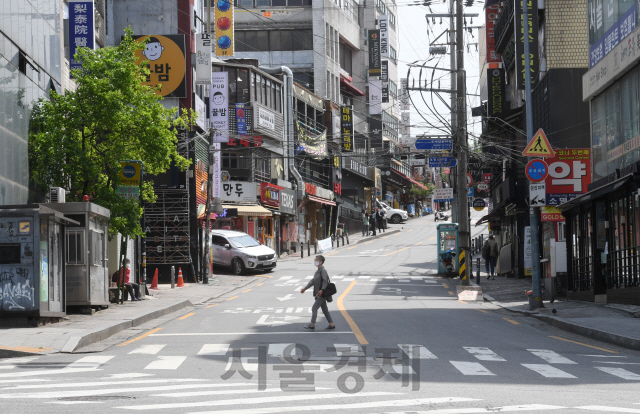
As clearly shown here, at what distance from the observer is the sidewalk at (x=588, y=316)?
15.4m

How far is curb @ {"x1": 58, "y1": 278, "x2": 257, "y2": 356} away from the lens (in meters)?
14.3

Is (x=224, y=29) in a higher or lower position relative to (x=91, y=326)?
higher

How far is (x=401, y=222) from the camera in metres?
82.4

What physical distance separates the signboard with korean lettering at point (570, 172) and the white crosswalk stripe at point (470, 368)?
15429 mm

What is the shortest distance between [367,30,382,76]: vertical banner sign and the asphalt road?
60.1 metres

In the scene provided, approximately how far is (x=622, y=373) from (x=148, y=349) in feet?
25.3

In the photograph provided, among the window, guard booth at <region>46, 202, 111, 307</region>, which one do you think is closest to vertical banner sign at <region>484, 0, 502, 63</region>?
guard booth at <region>46, 202, 111, 307</region>

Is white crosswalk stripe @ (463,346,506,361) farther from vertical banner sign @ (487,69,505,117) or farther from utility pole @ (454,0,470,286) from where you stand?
vertical banner sign @ (487,69,505,117)

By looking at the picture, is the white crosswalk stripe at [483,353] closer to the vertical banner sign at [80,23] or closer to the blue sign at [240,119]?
the vertical banner sign at [80,23]

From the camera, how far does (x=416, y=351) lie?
44.1 ft

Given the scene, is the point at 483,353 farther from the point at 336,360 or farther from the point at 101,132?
the point at 101,132

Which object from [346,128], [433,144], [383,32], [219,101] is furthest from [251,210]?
[383,32]

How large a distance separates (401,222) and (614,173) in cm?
5966

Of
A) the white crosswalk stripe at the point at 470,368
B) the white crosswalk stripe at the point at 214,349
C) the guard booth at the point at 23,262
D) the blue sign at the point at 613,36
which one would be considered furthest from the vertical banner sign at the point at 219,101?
the white crosswalk stripe at the point at 470,368
